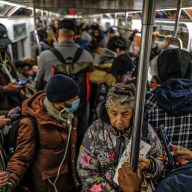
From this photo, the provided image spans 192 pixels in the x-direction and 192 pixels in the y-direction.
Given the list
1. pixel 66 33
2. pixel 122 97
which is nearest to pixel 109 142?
pixel 122 97

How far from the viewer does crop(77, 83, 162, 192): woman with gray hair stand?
1.57 m

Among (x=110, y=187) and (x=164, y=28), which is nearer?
(x=110, y=187)

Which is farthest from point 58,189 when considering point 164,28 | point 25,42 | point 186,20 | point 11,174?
point 25,42

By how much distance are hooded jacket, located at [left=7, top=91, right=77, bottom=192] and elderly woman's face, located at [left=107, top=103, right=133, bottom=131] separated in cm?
54

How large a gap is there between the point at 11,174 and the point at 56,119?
551 millimetres

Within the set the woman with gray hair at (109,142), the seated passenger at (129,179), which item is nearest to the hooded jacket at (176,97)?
the woman with gray hair at (109,142)

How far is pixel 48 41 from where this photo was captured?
5.72 m

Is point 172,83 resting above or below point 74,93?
above

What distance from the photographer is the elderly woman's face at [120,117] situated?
5.09ft

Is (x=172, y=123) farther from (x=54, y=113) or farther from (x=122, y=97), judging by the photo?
(x=54, y=113)

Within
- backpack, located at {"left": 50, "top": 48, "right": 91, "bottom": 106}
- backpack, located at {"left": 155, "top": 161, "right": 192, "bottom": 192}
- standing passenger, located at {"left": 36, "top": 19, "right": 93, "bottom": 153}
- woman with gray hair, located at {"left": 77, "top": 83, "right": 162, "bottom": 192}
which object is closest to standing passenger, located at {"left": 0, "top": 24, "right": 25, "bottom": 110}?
standing passenger, located at {"left": 36, "top": 19, "right": 93, "bottom": 153}

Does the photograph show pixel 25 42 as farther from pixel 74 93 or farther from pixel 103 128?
pixel 103 128

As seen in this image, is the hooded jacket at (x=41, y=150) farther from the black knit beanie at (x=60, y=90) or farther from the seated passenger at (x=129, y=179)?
the seated passenger at (x=129, y=179)

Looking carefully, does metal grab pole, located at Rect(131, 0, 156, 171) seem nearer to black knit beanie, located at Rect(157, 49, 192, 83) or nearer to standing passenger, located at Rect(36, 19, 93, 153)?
black knit beanie, located at Rect(157, 49, 192, 83)
